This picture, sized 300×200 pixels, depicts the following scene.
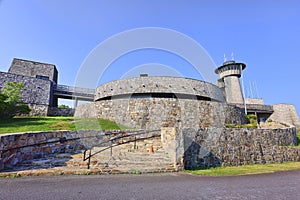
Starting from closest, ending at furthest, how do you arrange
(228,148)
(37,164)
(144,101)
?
(37,164) → (228,148) → (144,101)

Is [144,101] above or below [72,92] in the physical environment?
below

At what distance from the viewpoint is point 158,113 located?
1492 cm

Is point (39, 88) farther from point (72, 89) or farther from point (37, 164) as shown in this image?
point (37, 164)

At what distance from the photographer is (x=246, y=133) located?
867 cm

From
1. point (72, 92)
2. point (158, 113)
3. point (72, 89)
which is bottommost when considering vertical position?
point (158, 113)

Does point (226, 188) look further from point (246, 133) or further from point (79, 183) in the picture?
point (246, 133)

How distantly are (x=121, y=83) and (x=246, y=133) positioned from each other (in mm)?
13424

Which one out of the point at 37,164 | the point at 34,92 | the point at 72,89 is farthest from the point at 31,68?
the point at 37,164

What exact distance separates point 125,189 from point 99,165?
2032 mm

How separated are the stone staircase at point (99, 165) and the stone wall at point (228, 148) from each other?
3.03ft

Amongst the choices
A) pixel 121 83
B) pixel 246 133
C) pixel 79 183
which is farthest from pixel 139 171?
pixel 121 83

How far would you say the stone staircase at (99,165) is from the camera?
442 centimetres

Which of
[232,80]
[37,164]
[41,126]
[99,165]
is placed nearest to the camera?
[37,164]

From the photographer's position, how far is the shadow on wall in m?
6.34
